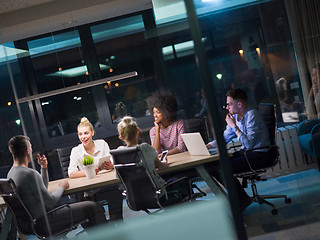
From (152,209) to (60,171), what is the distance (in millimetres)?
723

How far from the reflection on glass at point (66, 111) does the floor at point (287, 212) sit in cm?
70

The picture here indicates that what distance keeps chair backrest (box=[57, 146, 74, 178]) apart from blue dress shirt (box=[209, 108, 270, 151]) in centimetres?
117

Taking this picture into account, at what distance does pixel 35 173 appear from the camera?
9.44 ft

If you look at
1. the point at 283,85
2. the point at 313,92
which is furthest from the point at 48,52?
the point at 313,92

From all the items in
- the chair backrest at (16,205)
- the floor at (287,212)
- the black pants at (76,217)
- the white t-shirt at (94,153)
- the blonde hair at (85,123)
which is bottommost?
the floor at (287,212)

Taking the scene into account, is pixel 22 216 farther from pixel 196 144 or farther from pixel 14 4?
pixel 14 4

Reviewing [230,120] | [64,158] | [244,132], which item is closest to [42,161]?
[64,158]

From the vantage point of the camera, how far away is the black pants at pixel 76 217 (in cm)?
286

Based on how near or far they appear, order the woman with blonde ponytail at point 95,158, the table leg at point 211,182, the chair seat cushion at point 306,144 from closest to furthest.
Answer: the table leg at point 211,182 < the woman with blonde ponytail at point 95,158 < the chair seat cushion at point 306,144

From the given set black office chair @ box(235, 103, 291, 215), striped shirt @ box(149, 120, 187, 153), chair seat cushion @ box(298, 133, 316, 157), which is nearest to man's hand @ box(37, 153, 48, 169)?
striped shirt @ box(149, 120, 187, 153)

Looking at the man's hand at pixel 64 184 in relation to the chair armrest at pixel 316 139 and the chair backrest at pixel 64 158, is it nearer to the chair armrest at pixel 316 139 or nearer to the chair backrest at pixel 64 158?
the chair backrest at pixel 64 158

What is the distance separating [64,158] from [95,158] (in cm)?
25

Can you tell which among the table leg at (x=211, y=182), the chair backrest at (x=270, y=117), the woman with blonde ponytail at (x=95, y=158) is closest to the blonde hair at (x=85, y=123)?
the woman with blonde ponytail at (x=95, y=158)

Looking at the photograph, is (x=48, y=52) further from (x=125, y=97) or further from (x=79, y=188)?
(x=79, y=188)
